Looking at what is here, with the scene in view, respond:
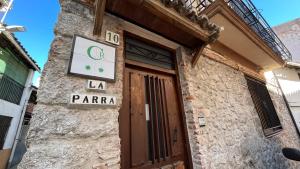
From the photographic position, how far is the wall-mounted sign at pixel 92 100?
1.30m

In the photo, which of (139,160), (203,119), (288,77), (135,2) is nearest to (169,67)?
(203,119)

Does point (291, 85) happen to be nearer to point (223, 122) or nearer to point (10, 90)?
point (223, 122)

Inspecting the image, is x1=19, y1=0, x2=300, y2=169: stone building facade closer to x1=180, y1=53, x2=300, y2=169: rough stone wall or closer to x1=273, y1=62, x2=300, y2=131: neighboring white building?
x1=180, y1=53, x2=300, y2=169: rough stone wall

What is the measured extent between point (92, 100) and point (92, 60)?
0.44 m

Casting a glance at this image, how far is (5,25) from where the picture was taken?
4711mm

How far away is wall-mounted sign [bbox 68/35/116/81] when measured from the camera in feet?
4.66

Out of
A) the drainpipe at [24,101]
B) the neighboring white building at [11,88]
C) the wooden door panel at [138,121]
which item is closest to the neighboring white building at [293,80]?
the wooden door panel at [138,121]

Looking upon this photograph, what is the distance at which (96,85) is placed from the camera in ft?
4.70

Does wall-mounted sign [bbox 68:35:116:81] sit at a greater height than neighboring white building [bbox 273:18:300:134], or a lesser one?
lesser

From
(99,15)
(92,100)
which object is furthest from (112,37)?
(92,100)

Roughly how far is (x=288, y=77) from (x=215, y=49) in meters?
6.51

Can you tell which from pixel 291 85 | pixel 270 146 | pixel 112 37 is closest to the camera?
pixel 112 37

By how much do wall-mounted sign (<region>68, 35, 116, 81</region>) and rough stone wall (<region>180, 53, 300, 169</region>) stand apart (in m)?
1.33

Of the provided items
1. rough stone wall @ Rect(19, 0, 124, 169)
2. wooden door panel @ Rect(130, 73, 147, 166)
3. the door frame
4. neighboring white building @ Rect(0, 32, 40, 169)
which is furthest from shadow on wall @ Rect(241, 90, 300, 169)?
neighboring white building @ Rect(0, 32, 40, 169)
